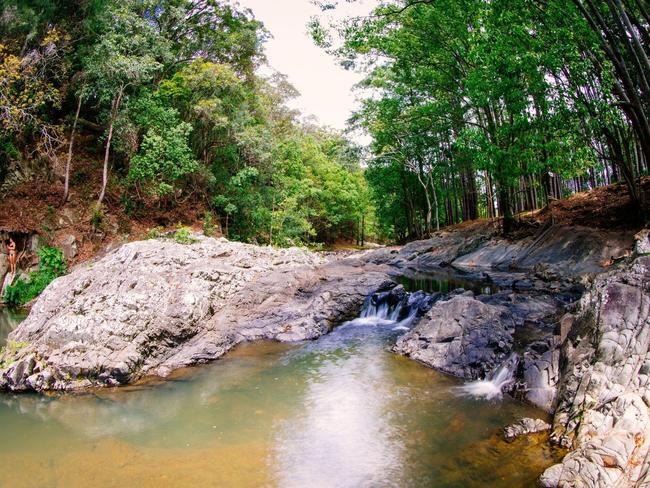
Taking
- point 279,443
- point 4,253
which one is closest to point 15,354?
point 279,443

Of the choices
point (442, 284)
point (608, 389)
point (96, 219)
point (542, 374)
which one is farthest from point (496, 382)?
point (96, 219)

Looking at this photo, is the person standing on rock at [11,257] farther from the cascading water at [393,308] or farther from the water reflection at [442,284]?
the water reflection at [442,284]

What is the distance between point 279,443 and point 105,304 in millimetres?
5833

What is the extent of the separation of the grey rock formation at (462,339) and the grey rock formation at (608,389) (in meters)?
1.84

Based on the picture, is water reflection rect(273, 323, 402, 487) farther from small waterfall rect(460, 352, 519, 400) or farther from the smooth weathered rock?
the smooth weathered rock

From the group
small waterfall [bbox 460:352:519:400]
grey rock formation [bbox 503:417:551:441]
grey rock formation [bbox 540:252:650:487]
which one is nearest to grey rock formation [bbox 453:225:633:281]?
grey rock formation [bbox 540:252:650:487]

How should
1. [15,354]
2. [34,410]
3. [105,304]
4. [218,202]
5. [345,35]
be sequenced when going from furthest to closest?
[218,202] < [345,35] < [105,304] < [15,354] < [34,410]

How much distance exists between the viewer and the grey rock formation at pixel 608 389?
426 centimetres

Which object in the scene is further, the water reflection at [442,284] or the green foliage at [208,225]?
the green foliage at [208,225]

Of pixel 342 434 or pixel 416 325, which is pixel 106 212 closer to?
pixel 416 325

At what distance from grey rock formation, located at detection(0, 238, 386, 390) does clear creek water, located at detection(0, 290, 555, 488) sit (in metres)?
0.64

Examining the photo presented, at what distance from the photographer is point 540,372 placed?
6758 millimetres

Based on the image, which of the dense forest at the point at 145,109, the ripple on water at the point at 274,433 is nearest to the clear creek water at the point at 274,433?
the ripple on water at the point at 274,433

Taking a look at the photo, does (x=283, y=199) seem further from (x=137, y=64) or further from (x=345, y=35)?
(x=345, y=35)
